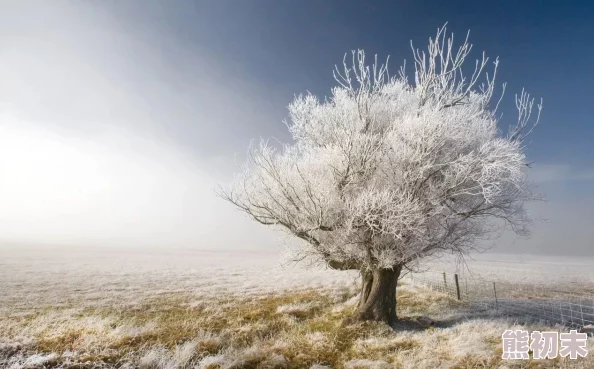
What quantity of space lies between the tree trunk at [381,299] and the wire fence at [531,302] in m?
6.26

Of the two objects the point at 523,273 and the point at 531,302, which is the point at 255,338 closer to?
the point at 531,302

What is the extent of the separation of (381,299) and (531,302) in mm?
13088

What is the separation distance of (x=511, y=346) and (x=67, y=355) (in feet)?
39.4

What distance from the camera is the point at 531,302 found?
65.2ft

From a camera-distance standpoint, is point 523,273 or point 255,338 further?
point 523,273

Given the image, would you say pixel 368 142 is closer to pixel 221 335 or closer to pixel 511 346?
pixel 511 346

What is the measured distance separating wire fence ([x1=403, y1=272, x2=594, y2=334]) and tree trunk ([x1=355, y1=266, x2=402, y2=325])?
20.5 ft

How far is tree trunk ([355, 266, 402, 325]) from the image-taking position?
41.8 feet
